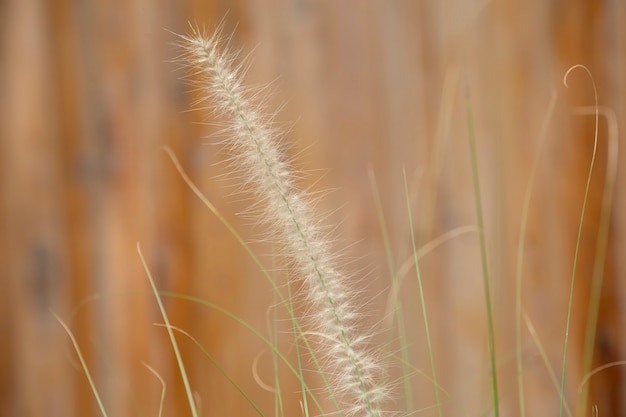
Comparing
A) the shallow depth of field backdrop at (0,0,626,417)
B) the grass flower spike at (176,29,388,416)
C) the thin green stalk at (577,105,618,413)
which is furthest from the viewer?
the shallow depth of field backdrop at (0,0,626,417)

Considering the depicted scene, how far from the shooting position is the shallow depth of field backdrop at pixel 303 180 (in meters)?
1.27

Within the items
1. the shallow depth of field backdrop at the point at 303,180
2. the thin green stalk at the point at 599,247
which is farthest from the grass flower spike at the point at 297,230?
the shallow depth of field backdrop at the point at 303,180

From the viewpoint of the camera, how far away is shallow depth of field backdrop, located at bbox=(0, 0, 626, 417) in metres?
1.27

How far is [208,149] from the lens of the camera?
4.17 feet

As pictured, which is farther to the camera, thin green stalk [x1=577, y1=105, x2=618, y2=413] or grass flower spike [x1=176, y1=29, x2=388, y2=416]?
thin green stalk [x1=577, y1=105, x2=618, y2=413]

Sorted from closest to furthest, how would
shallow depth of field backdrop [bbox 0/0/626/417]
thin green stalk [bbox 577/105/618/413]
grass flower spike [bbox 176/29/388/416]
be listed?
1. grass flower spike [bbox 176/29/388/416]
2. thin green stalk [bbox 577/105/618/413]
3. shallow depth of field backdrop [bbox 0/0/626/417]

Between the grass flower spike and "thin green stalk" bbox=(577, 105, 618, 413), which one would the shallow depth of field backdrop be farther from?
the grass flower spike

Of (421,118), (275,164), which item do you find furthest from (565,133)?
(275,164)

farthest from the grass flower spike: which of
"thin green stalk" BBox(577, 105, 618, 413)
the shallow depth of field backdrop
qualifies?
the shallow depth of field backdrop

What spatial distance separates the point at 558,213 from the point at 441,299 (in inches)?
10.0

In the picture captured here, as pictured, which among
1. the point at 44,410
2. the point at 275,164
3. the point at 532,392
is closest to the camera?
the point at 275,164

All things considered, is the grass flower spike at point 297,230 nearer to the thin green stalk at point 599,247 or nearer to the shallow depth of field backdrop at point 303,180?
the thin green stalk at point 599,247

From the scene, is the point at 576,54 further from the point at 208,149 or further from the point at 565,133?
the point at 208,149

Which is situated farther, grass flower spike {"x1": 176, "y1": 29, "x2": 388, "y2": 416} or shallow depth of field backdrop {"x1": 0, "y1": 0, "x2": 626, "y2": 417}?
shallow depth of field backdrop {"x1": 0, "y1": 0, "x2": 626, "y2": 417}
